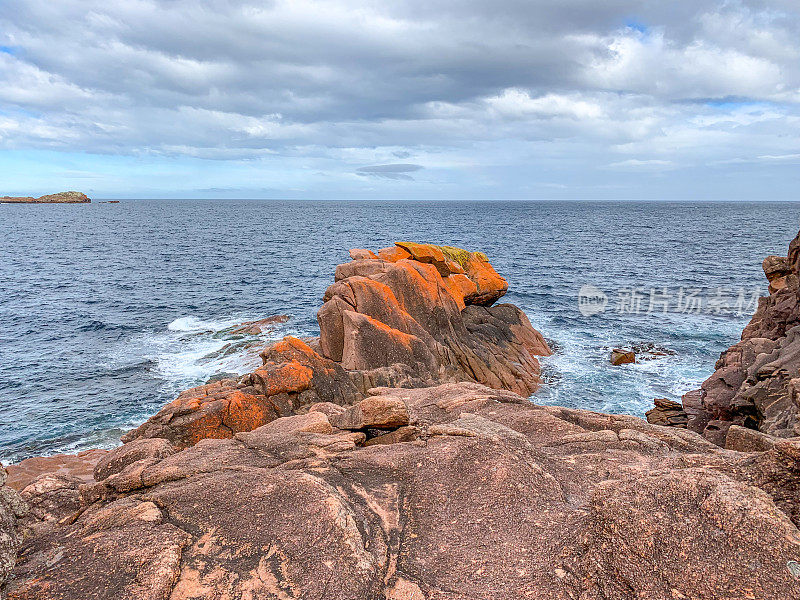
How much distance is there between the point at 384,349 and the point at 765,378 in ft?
58.8

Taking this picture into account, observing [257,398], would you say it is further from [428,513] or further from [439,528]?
[439,528]

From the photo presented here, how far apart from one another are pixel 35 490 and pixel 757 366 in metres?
26.5

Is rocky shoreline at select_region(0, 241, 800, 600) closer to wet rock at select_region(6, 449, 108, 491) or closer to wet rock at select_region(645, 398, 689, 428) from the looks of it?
wet rock at select_region(645, 398, 689, 428)

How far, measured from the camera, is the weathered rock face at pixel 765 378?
1684 cm

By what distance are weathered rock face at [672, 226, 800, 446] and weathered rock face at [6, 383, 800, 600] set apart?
6.87m

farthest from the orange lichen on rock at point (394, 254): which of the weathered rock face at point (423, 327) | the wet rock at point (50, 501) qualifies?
the wet rock at point (50, 501)

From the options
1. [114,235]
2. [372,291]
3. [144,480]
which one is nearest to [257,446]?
[144,480]

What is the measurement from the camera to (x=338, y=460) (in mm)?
11602

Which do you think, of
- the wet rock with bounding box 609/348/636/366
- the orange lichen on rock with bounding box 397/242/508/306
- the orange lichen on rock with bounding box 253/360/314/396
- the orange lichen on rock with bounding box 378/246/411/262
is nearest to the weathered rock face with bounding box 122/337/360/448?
the orange lichen on rock with bounding box 253/360/314/396

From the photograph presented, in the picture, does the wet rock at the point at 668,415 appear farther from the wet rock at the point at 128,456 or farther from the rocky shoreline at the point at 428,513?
the wet rock at the point at 128,456

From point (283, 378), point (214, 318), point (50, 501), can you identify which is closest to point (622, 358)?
point (283, 378)

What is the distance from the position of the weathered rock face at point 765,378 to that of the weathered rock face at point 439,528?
22.5ft

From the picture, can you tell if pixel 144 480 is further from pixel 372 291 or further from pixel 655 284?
pixel 655 284

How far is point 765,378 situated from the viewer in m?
19.4
